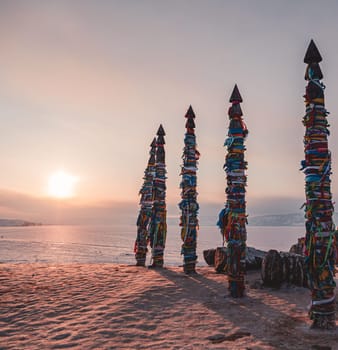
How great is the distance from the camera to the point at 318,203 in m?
6.45

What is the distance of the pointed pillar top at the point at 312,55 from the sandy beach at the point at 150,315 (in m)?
5.75

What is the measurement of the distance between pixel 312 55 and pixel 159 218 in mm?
9266

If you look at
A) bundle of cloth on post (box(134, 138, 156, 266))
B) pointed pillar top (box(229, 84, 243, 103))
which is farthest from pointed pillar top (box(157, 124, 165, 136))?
pointed pillar top (box(229, 84, 243, 103))

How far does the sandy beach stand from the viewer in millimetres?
5422

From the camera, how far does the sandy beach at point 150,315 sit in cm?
542

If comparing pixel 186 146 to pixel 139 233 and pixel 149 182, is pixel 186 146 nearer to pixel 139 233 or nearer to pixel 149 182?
pixel 149 182

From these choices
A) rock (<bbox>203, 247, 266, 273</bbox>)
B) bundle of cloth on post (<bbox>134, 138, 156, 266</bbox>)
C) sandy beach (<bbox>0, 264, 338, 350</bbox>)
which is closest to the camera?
sandy beach (<bbox>0, 264, 338, 350</bbox>)

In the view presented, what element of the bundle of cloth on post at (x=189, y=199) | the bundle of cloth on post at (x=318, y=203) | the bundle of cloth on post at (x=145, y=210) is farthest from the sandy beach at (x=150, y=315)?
the bundle of cloth on post at (x=145, y=210)

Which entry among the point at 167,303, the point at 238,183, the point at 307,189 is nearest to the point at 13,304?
the point at 167,303

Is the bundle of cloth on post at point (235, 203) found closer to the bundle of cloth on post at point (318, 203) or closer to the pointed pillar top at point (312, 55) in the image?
the bundle of cloth on post at point (318, 203)

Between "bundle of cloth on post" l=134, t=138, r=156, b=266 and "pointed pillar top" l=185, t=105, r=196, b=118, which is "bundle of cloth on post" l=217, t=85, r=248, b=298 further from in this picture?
"bundle of cloth on post" l=134, t=138, r=156, b=266

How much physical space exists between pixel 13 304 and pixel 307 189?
799cm

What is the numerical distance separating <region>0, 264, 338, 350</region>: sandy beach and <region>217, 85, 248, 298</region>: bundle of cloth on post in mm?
727

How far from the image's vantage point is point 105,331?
596 centimetres
